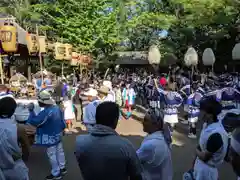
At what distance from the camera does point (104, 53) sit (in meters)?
27.5

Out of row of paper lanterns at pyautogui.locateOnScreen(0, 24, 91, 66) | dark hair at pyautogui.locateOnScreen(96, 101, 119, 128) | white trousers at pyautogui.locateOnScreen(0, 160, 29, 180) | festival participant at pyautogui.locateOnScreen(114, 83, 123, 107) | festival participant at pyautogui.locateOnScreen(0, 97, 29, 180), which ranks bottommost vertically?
festival participant at pyautogui.locateOnScreen(114, 83, 123, 107)

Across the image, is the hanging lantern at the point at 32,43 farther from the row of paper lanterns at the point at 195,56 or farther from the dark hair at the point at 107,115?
the dark hair at the point at 107,115

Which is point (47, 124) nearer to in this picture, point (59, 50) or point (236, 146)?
point (236, 146)

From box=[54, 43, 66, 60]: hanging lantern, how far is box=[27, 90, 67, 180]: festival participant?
29.0 ft

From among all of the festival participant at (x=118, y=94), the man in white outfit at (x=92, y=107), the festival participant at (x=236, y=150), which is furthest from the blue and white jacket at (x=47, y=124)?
the festival participant at (x=118, y=94)

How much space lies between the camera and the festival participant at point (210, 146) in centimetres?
313

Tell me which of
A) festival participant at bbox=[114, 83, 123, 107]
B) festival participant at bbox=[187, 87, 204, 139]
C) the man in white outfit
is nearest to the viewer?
the man in white outfit

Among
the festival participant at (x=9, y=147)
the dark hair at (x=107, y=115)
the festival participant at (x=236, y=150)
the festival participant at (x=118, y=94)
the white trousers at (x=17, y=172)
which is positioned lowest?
the festival participant at (x=118, y=94)

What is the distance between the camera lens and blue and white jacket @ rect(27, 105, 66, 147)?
17.5 feet

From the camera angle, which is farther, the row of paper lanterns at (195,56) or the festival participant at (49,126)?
the row of paper lanterns at (195,56)

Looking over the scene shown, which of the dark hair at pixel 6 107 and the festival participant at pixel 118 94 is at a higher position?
the dark hair at pixel 6 107

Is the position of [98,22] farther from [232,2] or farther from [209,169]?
[209,169]

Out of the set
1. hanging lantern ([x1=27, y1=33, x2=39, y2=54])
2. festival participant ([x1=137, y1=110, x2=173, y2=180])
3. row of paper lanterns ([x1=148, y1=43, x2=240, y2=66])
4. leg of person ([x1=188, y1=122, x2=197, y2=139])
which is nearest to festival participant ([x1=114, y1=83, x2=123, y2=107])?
row of paper lanterns ([x1=148, y1=43, x2=240, y2=66])

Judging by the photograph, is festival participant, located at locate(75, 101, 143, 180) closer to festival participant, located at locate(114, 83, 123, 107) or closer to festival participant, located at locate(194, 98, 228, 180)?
festival participant, located at locate(194, 98, 228, 180)
